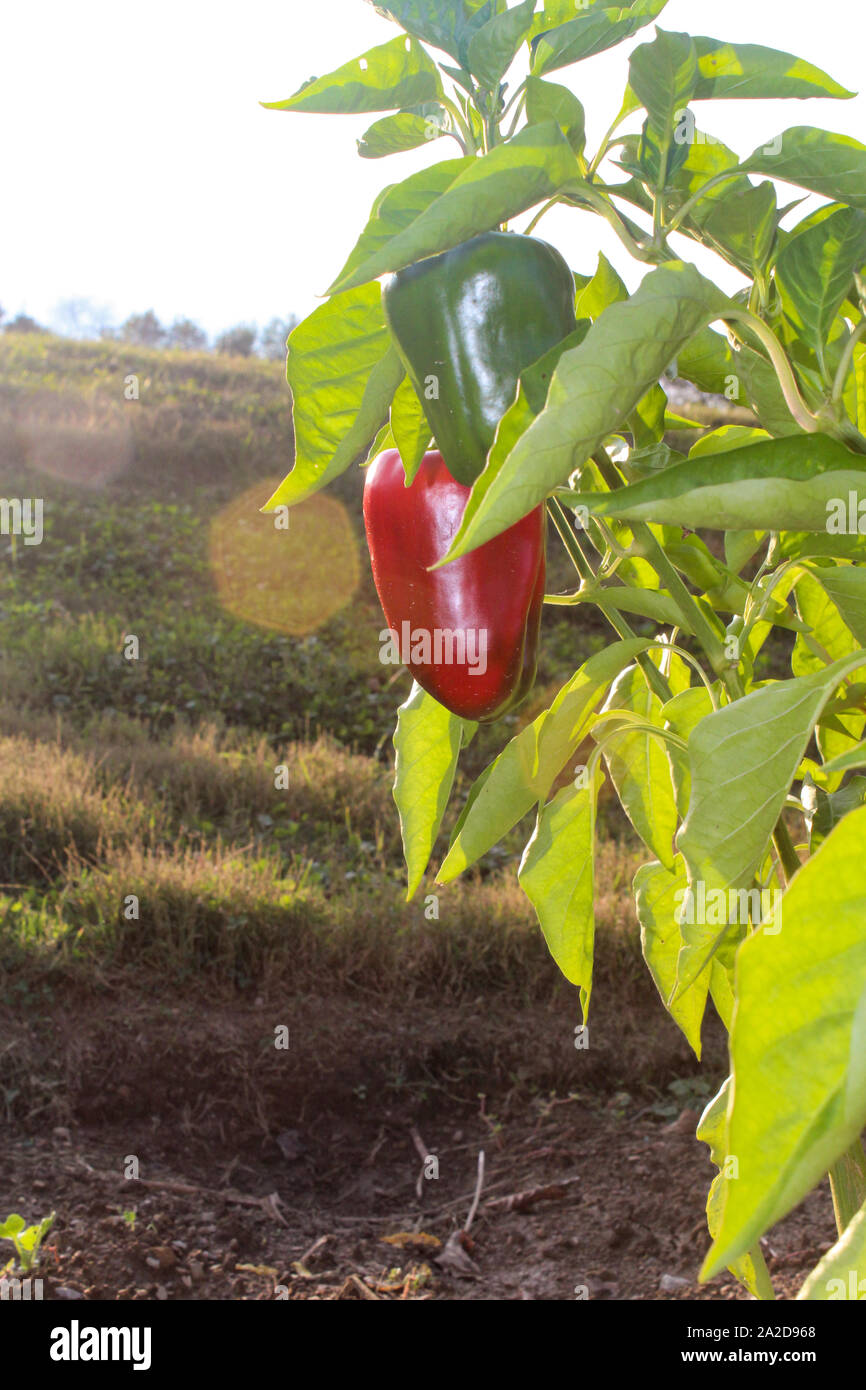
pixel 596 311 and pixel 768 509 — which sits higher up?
pixel 596 311

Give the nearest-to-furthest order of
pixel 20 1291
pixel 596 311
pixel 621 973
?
pixel 596 311, pixel 20 1291, pixel 621 973

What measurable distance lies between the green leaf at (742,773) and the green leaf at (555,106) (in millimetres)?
257

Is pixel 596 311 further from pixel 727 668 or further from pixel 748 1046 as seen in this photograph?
pixel 748 1046

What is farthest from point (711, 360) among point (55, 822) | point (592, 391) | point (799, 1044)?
point (55, 822)

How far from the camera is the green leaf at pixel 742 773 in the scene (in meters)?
0.50

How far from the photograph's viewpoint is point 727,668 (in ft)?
2.16

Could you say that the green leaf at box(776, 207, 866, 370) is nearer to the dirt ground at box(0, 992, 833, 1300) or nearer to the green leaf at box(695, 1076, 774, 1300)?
the green leaf at box(695, 1076, 774, 1300)

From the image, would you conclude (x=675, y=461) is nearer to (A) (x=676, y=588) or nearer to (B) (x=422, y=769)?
(A) (x=676, y=588)

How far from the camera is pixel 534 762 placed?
69 centimetres

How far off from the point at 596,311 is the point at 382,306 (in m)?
0.17

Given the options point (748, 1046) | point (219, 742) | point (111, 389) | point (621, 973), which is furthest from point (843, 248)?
point (111, 389)

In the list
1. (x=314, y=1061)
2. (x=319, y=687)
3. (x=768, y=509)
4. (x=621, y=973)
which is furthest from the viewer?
(x=319, y=687)

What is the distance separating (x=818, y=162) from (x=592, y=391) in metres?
0.21

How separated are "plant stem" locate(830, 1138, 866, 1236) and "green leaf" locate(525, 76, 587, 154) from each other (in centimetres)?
59
